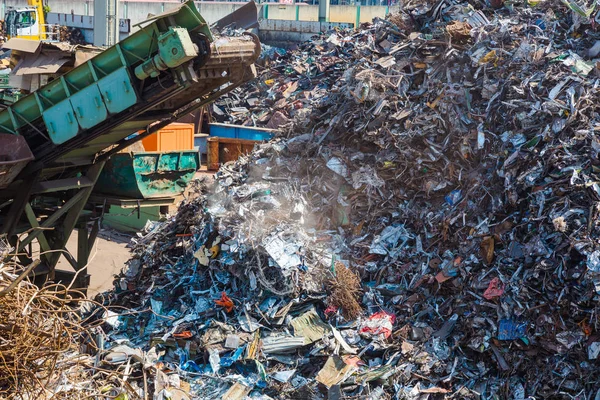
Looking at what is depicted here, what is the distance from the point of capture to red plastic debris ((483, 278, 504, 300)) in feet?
21.8

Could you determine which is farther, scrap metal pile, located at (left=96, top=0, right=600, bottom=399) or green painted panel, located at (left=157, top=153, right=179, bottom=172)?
green painted panel, located at (left=157, top=153, right=179, bottom=172)

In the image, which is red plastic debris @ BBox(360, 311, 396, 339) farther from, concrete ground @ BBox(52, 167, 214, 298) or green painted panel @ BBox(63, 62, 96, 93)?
concrete ground @ BBox(52, 167, 214, 298)

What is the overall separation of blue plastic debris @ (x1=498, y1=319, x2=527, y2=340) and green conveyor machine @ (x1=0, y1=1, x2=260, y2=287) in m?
3.90

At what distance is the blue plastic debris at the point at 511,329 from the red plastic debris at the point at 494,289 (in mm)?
272

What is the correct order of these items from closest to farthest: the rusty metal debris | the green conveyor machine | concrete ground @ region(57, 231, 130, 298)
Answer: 1. the rusty metal debris
2. the green conveyor machine
3. concrete ground @ region(57, 231, 130, 298)

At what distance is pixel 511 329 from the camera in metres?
6.46

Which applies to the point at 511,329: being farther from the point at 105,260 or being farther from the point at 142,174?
the point at 105,260

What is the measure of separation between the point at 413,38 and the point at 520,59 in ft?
5.32

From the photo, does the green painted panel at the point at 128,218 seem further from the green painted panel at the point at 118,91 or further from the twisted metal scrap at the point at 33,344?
the twisted metal scrap at the point at 33,344

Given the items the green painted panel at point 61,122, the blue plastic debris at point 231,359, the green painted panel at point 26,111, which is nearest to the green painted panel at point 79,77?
the green painted panel at point 61,122

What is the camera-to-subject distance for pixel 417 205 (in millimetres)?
7812

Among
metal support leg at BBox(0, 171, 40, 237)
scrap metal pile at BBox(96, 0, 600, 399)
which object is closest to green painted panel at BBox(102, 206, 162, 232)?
scrap metal pile at BBox(96, 0, 600, 399)

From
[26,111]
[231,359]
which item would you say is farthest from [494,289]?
[26,111]

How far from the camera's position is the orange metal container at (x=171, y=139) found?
1138 centimetres
